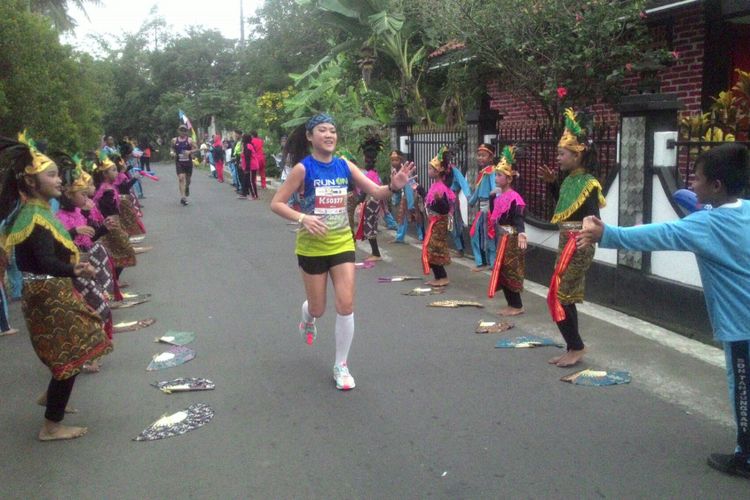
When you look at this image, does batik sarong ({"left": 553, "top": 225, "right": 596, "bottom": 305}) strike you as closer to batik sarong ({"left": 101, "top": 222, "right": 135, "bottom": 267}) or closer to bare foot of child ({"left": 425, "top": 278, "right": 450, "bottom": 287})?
bare foot of child ({"left": 425, "top": 278, "right": 450, "bottom": 287})

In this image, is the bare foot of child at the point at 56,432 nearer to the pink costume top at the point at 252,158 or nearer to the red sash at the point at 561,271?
the red sash at the point at 561,271

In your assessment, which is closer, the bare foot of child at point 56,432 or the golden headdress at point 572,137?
the bare foot of child at point 56,432

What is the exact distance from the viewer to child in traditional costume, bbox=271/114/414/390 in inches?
212

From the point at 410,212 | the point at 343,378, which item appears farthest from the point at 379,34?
the point at 343,378

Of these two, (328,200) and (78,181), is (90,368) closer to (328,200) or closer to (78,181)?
(78,181)

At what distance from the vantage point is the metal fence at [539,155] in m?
8.20

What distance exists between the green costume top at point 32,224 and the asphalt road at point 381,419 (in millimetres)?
1281

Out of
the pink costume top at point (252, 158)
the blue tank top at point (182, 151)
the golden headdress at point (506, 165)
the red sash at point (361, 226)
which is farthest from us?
the pink costume top at point (252, 158)

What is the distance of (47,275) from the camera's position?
4.49 meters

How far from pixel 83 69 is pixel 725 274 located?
60.2 ft

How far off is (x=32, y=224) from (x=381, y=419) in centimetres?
249

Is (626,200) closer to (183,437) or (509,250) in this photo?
(509,250)

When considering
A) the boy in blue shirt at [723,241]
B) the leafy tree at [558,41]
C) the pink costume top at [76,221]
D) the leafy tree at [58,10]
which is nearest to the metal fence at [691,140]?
the leafy tree at [558,41]

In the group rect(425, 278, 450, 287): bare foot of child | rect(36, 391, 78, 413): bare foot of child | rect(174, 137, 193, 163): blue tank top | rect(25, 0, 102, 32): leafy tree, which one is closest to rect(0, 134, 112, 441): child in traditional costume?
rect(36, 391, 78, 413): bare foot of child
